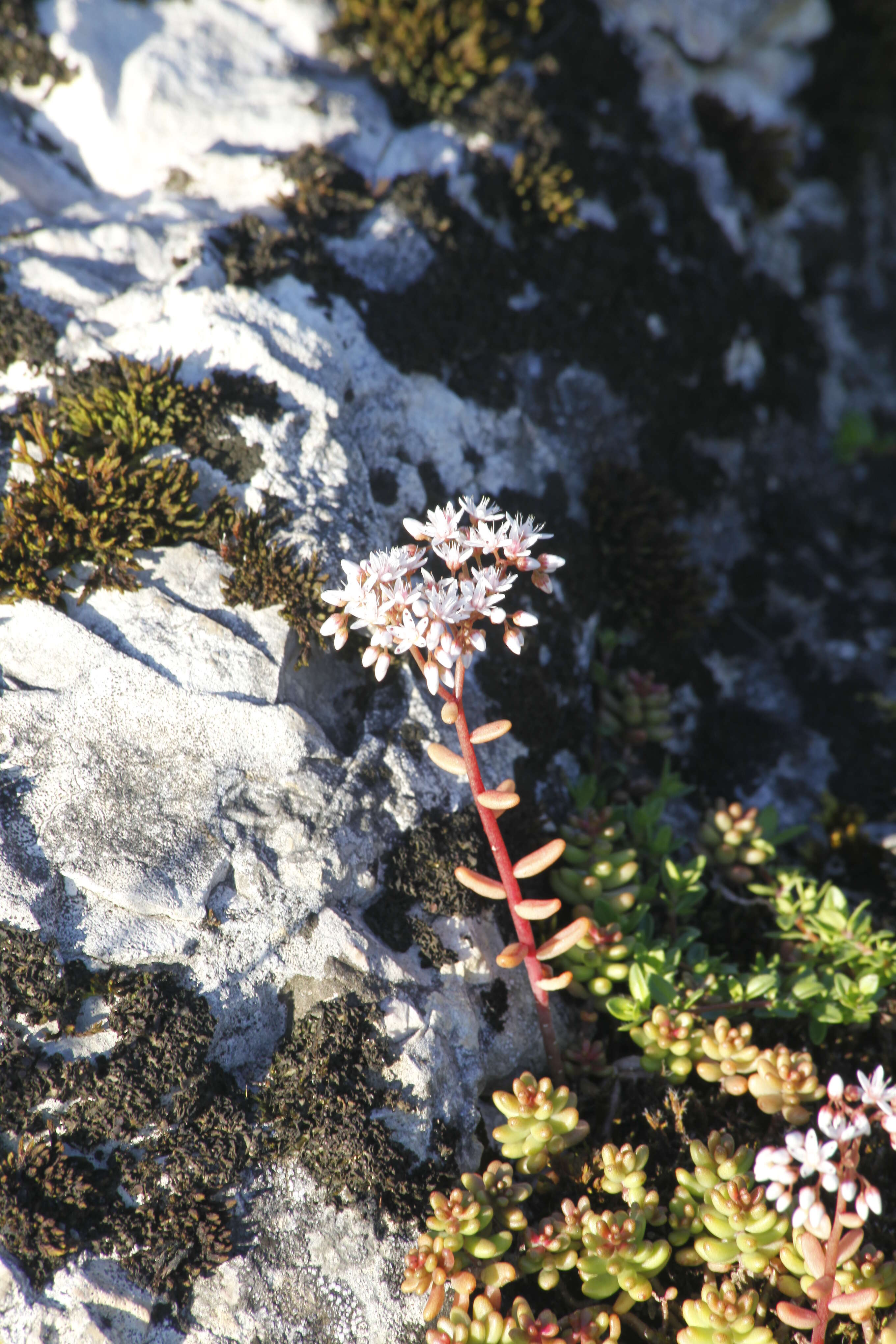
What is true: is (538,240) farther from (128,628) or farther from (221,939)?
(221,939)

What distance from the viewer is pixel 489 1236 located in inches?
132

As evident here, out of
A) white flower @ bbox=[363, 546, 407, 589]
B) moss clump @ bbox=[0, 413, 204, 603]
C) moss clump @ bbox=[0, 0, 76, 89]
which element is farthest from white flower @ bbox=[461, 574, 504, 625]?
moss clump @ bbox=[0, 0, 76, 89]

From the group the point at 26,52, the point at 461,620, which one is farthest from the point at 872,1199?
the point at 26,52

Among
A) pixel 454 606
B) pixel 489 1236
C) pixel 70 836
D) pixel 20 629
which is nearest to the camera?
pixel 454 606

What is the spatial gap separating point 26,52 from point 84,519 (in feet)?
13.6

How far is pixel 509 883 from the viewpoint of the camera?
11.2ft

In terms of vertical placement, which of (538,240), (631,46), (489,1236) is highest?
(631,46)

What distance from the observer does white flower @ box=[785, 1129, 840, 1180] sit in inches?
109

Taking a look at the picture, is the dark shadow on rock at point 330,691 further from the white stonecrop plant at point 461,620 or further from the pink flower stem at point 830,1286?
the pink flower stem at point 830,1286

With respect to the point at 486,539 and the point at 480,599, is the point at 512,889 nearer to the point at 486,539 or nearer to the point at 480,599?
the point at 480,599

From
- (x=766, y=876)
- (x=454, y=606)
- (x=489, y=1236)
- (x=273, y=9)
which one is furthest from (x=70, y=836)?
(x=273, y=9)

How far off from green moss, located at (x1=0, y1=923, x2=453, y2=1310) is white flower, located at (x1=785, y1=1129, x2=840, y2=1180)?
1.53 m

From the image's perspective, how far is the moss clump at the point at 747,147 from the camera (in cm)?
698

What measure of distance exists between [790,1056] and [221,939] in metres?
2.63
